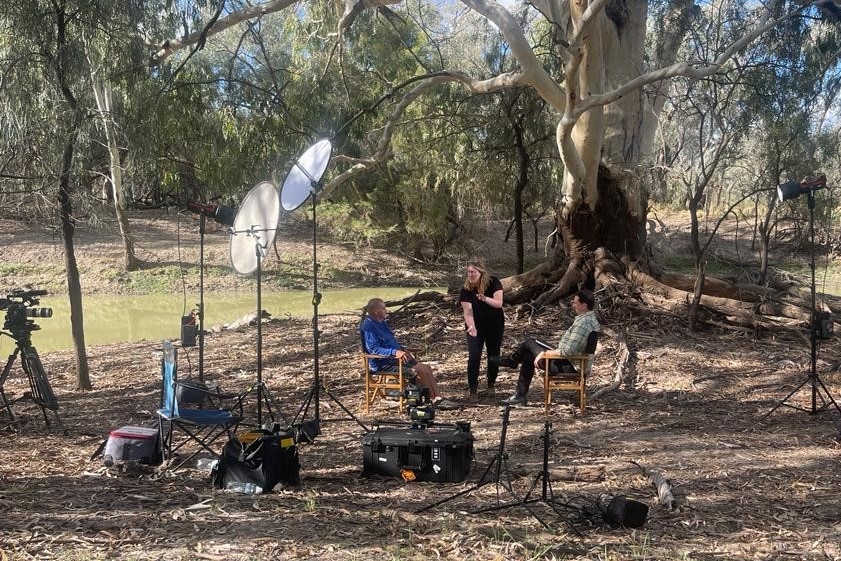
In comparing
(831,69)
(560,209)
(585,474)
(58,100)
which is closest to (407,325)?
(560,209)

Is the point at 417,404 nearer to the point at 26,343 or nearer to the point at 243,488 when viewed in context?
the point at 243,488

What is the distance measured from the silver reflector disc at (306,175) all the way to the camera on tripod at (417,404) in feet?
4.72

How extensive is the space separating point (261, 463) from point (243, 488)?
0.49 ft

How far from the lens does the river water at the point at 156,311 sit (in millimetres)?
12258

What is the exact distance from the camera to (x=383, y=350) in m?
5.62

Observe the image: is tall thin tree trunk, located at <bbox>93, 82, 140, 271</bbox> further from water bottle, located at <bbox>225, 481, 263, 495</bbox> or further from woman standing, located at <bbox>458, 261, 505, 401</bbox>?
water bottle, located at <bbox>225, 481, 263, 495</bbox>

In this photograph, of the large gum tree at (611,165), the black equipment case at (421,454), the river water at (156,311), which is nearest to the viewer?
the black equipment case at (421,454)

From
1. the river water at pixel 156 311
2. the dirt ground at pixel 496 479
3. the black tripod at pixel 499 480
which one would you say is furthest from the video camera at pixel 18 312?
the river water at pixel 156 311

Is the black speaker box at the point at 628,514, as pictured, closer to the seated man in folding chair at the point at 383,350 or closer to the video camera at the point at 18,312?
the seated man in folding chair at the point at 383,350

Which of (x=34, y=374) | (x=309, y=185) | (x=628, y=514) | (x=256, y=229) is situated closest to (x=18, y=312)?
(x=34, y=374)

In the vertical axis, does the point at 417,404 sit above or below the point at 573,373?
below

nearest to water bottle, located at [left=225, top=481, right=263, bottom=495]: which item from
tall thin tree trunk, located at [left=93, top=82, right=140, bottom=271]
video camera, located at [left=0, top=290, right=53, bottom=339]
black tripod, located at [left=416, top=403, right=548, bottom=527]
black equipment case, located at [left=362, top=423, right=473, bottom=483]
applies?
black equipment case, located at [left=362, top=423, right=473, bottom=483]

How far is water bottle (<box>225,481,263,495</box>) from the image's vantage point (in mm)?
3740

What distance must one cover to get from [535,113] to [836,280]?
10.4 meters
